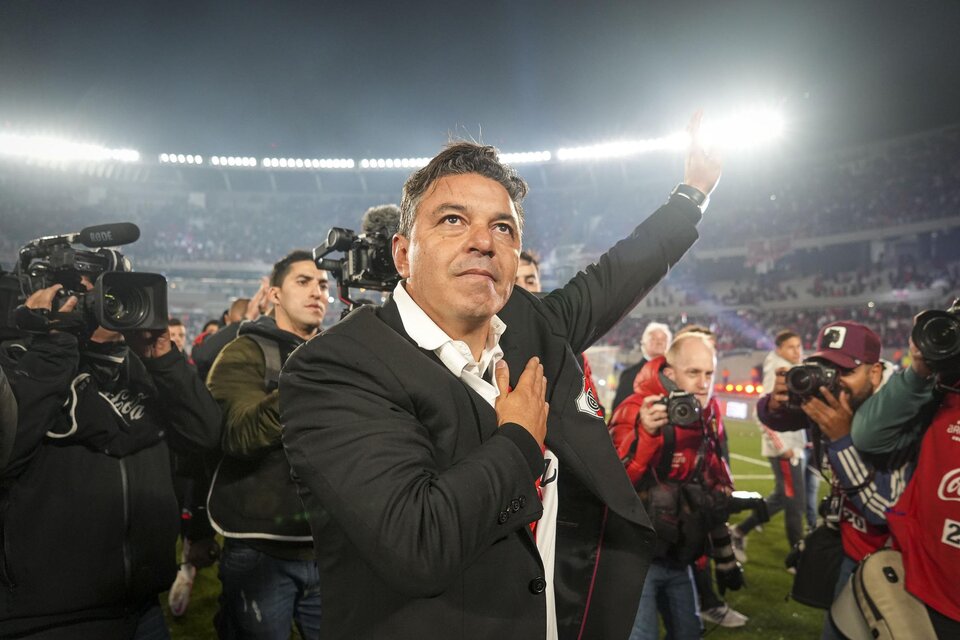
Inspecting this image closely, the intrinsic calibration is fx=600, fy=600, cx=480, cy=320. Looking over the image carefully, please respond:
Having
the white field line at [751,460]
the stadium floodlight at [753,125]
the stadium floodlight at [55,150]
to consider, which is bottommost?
the white field line at [751,460]

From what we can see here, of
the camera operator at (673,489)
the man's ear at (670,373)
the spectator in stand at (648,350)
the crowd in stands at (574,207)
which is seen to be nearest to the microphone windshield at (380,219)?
the camera operator at (673,489)

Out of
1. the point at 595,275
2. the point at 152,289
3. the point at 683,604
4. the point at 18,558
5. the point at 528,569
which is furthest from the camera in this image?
the point at 683,604

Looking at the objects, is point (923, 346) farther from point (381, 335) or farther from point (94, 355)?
point (94, 355)

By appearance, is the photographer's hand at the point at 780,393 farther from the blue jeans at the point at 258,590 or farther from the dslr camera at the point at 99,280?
the dslr camera at the point at 99,280

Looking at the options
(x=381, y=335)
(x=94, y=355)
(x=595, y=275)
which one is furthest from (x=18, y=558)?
(x=595, y=275)

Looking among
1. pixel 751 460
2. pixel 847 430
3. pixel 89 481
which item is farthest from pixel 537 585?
pixel 751 460

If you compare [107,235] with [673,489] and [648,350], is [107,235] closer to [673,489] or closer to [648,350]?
[673,489]

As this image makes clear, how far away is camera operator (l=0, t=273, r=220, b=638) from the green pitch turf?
2465 millimetres

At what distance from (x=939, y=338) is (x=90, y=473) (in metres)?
3.12

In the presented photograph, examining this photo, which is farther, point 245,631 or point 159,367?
point 245,631

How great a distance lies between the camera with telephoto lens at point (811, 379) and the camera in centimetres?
283

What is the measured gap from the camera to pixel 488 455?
4.08 feet

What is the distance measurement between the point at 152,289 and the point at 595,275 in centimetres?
167

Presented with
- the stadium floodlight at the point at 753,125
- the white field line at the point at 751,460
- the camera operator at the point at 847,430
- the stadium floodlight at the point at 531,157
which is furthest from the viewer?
the stadium floodlight at the point at 531,157
